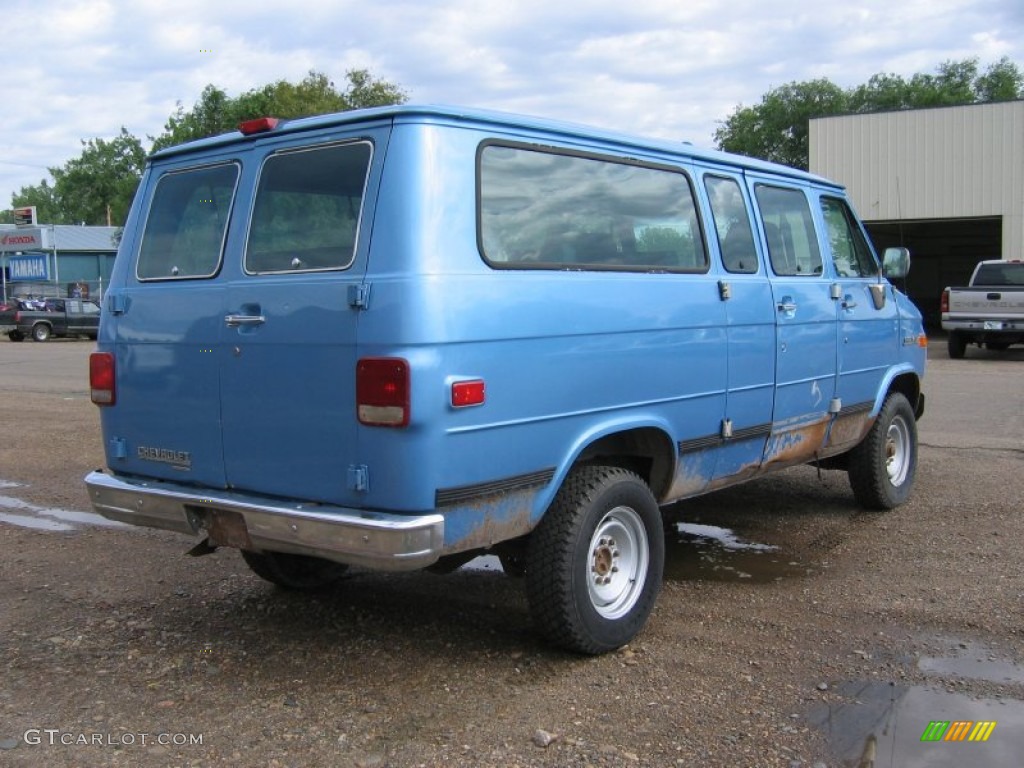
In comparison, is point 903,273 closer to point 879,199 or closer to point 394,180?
point 394,180

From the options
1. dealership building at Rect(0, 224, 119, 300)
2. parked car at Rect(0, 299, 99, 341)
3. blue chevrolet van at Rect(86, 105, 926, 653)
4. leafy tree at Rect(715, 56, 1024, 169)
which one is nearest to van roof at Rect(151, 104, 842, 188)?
blue chevrolet van at Rect(86, 105, 926, 653)

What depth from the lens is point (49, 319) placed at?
104 feet

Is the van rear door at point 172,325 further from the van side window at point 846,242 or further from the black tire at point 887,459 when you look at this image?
the black tire at point 887,459

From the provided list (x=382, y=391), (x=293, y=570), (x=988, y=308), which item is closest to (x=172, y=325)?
(x=382, y=391)

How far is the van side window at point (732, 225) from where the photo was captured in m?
5.12

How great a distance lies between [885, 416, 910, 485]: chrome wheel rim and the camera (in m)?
6.95

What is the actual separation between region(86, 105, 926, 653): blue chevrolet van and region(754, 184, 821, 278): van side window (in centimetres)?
30

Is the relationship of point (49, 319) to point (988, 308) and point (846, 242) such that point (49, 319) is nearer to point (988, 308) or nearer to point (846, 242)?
point (988, 308)

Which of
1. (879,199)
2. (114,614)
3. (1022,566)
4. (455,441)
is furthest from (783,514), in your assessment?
(879,199)

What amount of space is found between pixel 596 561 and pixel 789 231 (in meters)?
2.53

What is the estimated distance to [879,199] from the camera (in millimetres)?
27078

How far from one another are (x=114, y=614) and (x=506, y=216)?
294 cm

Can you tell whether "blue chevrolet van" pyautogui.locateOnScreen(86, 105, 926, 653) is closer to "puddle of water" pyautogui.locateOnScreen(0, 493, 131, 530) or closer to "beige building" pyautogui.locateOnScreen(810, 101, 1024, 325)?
"puddle of water" pyautogui.locateOnScreen(0, 493, 131, 530)

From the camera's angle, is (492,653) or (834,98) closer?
(492,653)
